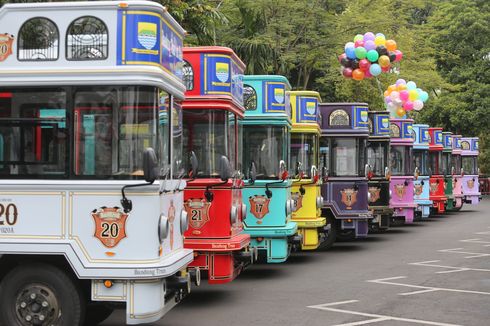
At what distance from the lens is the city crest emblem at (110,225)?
7.29m

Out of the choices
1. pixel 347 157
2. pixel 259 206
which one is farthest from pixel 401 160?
pixel 259 206

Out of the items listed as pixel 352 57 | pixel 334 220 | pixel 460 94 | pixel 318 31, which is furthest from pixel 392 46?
pixel 460 94

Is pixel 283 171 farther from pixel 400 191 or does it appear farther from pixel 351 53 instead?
pixel 351 53

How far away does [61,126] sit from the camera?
24.5 feet

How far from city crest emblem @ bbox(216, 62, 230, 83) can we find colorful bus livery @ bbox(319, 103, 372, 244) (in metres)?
6.96

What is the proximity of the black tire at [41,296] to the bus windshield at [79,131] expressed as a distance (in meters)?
0.92

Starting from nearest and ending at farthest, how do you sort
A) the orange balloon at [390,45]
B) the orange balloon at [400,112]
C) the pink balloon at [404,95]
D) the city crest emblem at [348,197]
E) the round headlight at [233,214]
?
the round headlight at [233,214]
the city crest emblem at [348,197]
the orange balloon at [390,45]
the pink balloon at [404,95]
the orange balloon at [400,112]

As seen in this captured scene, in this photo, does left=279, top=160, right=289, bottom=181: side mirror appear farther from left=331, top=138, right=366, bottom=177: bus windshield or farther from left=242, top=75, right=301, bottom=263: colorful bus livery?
left=331, top=138, right=366, bottom=177: bus windshield

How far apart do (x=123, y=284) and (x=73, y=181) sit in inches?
41.9

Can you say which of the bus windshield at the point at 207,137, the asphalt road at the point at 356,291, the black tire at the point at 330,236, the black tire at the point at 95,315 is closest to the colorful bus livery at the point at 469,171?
the asphalt road at the point at 356,291

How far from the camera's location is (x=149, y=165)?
6914mm

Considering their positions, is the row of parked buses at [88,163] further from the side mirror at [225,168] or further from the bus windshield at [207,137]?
the bus windshield at [207,137]

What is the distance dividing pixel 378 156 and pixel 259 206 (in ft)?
25.1

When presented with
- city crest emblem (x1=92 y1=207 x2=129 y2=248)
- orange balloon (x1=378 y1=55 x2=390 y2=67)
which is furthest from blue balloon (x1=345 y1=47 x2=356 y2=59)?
city crest emblem (x1=92 y1=207 x2=129 y2=248)
